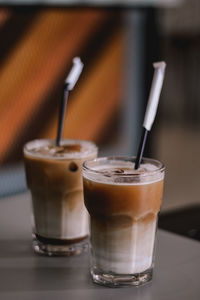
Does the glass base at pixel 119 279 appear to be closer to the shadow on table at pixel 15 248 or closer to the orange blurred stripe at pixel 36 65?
the shadow on table at pixel 15 248

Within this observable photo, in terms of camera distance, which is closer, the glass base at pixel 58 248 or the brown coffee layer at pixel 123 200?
the brown coffee layer at pixel 123 200

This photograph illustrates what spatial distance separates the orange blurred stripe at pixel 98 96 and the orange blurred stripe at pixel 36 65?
0.52 ft

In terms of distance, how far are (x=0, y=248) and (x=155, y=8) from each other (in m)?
1.89

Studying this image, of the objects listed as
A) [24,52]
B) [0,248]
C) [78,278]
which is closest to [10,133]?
[24,52]

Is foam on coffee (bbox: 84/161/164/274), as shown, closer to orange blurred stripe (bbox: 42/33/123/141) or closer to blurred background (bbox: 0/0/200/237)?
blurred background (bbox: 0/0/200/237)

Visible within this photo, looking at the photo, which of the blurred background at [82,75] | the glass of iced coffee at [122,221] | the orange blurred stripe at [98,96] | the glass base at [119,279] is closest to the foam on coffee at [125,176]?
the glass of iced coffee at [122,221]

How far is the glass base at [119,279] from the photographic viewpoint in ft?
2.67

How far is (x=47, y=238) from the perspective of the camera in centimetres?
95

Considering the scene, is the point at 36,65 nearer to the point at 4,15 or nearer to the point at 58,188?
the point at 4,15

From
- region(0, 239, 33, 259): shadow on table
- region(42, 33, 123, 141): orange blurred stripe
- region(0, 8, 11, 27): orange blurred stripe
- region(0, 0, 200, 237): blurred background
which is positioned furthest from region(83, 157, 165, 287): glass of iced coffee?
region(42, 33, 123, 141): orange blurred stripe

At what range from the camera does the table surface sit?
782 millimetres

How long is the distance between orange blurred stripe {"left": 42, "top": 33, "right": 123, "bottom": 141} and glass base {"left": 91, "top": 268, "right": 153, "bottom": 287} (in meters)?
1.66

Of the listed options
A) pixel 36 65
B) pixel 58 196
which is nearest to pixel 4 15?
pixel 36 65

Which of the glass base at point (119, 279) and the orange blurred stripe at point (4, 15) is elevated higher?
the orange blurred stripe at point (4, 15)
